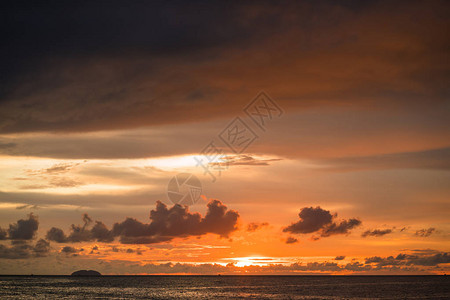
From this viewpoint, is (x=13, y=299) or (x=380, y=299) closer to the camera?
(x=13, y=299)

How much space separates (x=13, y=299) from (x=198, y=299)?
65.7 metres

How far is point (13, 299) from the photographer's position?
167125mm

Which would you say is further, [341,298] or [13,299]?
[341,298]

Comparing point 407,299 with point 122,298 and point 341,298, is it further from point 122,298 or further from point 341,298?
point 122,298

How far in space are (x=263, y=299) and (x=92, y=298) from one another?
63.9 m

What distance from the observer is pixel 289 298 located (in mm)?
179750

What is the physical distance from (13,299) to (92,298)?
27129 millimetres

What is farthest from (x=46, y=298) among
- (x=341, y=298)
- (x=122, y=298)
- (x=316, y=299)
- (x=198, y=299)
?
(x=341, y=298)

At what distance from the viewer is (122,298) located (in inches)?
7067

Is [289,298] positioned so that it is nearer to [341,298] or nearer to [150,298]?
[341,298]

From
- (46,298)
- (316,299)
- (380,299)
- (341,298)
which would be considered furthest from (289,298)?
(46,298)

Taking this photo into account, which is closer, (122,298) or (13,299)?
(13,299)

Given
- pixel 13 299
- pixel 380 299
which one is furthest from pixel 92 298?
pixel 380 299

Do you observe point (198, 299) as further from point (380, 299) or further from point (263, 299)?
point (380, 299)
